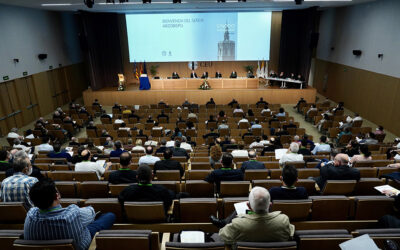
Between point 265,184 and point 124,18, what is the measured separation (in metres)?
17.4

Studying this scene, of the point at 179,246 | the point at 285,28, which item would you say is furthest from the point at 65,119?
the point at 285,28

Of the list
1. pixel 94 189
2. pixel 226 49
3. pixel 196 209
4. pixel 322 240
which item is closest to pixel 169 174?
pixel 94 189

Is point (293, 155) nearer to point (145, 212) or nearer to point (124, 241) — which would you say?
point (145, 212)

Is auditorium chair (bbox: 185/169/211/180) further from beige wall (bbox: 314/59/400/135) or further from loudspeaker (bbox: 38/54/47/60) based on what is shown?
loudspeaker (bbox: 38/54/47/60)

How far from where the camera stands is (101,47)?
17.0 metres

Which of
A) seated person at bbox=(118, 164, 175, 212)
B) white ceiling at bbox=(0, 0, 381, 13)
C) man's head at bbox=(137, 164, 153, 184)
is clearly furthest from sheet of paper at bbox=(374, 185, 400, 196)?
white ceiling at bbox=(0, 0, 381, 13)

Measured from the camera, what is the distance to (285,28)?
1692 centimetres

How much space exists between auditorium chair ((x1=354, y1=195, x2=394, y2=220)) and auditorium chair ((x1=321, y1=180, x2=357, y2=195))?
46 centimetres

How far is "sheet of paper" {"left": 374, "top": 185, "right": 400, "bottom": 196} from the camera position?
3500 mm

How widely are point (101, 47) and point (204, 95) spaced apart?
7585 millimetres

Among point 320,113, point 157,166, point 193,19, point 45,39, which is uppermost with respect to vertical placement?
point 193,19

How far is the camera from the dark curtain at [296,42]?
51.9 feet

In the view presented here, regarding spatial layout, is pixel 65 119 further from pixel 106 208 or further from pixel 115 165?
pixel 106 208

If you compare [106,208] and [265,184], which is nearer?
[106,208]
